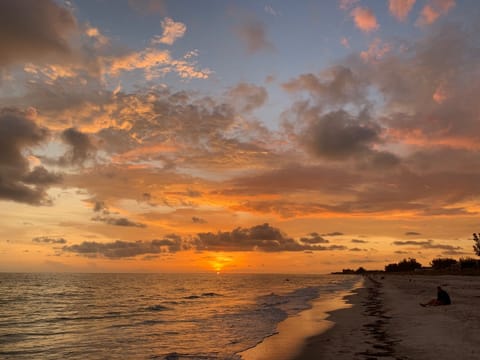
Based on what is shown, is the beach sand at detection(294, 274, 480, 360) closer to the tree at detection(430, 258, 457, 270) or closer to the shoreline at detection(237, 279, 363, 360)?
the shoreline at detection(237, 279, 363, 360)

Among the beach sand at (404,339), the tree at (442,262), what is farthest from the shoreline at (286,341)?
the tree at (442,262)

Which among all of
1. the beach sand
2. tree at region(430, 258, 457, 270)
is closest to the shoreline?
the beach sand

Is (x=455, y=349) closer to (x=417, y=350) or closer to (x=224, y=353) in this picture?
(x=417, y=350)

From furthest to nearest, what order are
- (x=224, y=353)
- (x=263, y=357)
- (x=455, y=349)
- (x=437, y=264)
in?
1. (x=437, y=264)
2. (x=224, y=353)
3. (x=263, y=357)
4. (x=455, y=349)

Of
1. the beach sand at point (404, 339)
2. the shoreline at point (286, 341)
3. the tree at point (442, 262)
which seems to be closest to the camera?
the beach sand at point (404, 339)

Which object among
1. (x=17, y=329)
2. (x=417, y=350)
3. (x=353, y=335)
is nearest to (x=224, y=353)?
(x=353, y=335)

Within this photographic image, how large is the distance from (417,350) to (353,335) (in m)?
5.14

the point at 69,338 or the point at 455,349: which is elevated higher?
the point at 455,349

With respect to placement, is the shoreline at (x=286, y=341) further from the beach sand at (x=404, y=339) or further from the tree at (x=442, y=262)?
the tree at (x=442, y=262)

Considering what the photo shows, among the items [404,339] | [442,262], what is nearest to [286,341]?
[404,339]

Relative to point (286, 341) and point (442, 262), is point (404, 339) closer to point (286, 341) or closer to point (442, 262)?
point (286, 341)

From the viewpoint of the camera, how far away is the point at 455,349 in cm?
1484

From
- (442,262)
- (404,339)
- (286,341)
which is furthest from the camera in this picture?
(442,262)

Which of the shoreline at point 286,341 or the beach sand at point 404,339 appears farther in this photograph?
the shoreline at point 286,341
